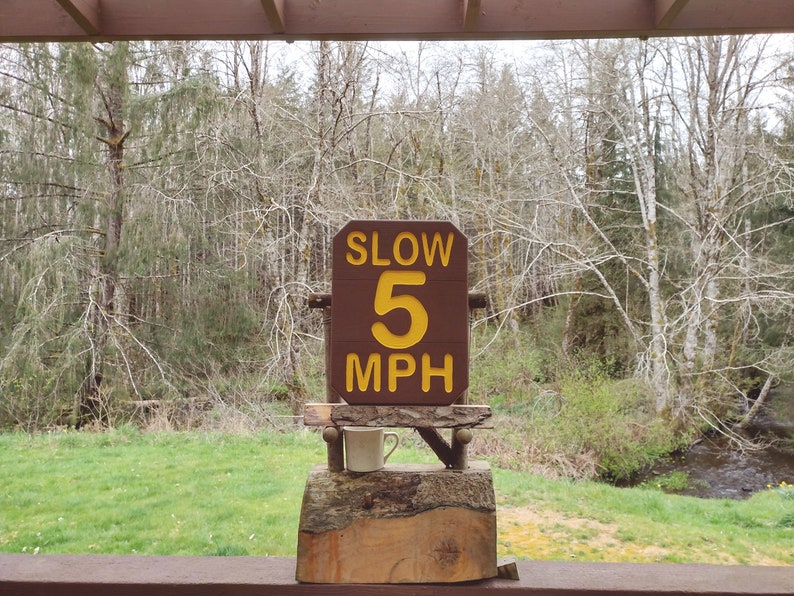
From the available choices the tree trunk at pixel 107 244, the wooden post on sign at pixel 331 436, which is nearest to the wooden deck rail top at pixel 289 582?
the wooden post on sign at pixel 331 436

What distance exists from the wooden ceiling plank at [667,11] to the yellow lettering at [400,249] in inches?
37.0

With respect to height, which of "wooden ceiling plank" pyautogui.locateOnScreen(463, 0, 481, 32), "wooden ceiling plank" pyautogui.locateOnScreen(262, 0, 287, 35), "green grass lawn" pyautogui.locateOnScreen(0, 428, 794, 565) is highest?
"wooden ceiling plank" pyautogui.locateOnScreen(262, 0, 287, 35)

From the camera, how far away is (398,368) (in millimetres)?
1325

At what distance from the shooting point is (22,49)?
23.4 feet

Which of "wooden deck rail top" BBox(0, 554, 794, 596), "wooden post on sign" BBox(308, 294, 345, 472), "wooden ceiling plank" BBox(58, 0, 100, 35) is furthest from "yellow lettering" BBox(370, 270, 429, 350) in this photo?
"wooden ceiling plank" BBox(58, 0, 100, 35)

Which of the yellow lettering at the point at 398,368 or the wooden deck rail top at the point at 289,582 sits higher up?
the yellow lettering at the point at 398,368

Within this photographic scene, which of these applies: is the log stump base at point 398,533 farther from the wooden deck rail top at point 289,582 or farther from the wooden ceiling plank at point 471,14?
the wooden ceiling plank at point 471,14

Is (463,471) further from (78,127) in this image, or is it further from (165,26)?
(78,127)

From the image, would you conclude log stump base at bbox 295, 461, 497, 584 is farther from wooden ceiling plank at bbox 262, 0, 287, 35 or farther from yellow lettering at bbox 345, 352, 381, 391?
wooden ceiling plank at bbox 262, 0, 287, 35

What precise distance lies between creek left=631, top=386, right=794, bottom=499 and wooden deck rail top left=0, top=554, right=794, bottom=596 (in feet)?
19.1

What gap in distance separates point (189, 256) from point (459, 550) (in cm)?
729

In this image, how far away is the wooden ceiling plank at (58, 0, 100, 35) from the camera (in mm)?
1532

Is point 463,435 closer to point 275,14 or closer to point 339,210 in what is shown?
point 275,14

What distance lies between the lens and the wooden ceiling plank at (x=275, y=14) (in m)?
1.53
